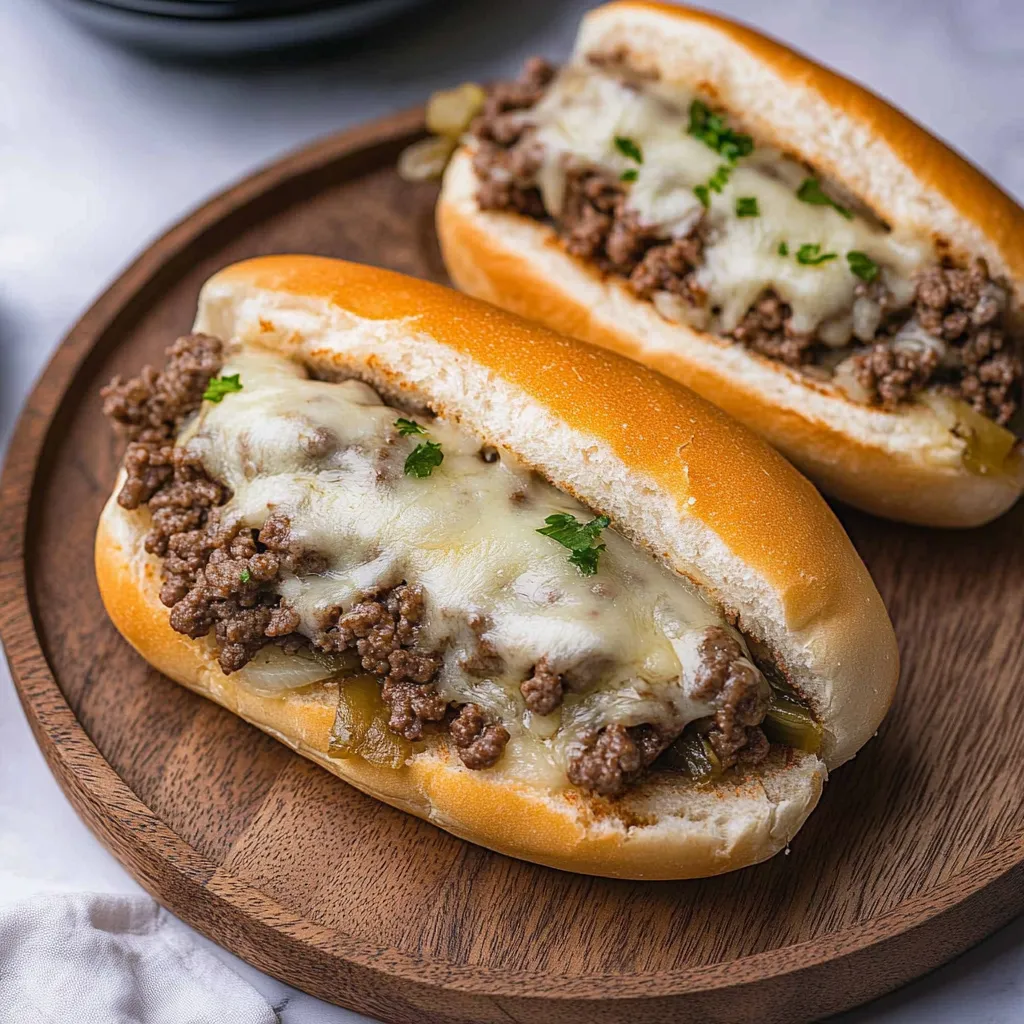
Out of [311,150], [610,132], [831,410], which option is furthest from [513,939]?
[311,150]

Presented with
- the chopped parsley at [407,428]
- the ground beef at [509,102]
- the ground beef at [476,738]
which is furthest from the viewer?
the ground beef at [509,102]

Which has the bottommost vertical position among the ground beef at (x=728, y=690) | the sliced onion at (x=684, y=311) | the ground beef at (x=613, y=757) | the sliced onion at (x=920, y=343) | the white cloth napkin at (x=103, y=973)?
the white cloth napkin at (x=103, y=973)

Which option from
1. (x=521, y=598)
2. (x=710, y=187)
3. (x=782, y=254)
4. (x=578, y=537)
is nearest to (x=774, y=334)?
(x=782, y=254)

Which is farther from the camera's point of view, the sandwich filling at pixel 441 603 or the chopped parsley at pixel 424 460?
the chopped parsley at pixel 424 460

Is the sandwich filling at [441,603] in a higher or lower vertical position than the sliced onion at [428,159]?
lower

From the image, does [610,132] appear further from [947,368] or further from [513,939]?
[513,939]

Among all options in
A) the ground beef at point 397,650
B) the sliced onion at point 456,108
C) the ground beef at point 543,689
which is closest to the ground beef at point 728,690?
the ground beef at point 543,689

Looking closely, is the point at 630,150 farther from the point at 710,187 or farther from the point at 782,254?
the point at 782,254

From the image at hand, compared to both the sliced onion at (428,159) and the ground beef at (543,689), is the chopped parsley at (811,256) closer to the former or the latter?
the sliced onion at (428,159)
